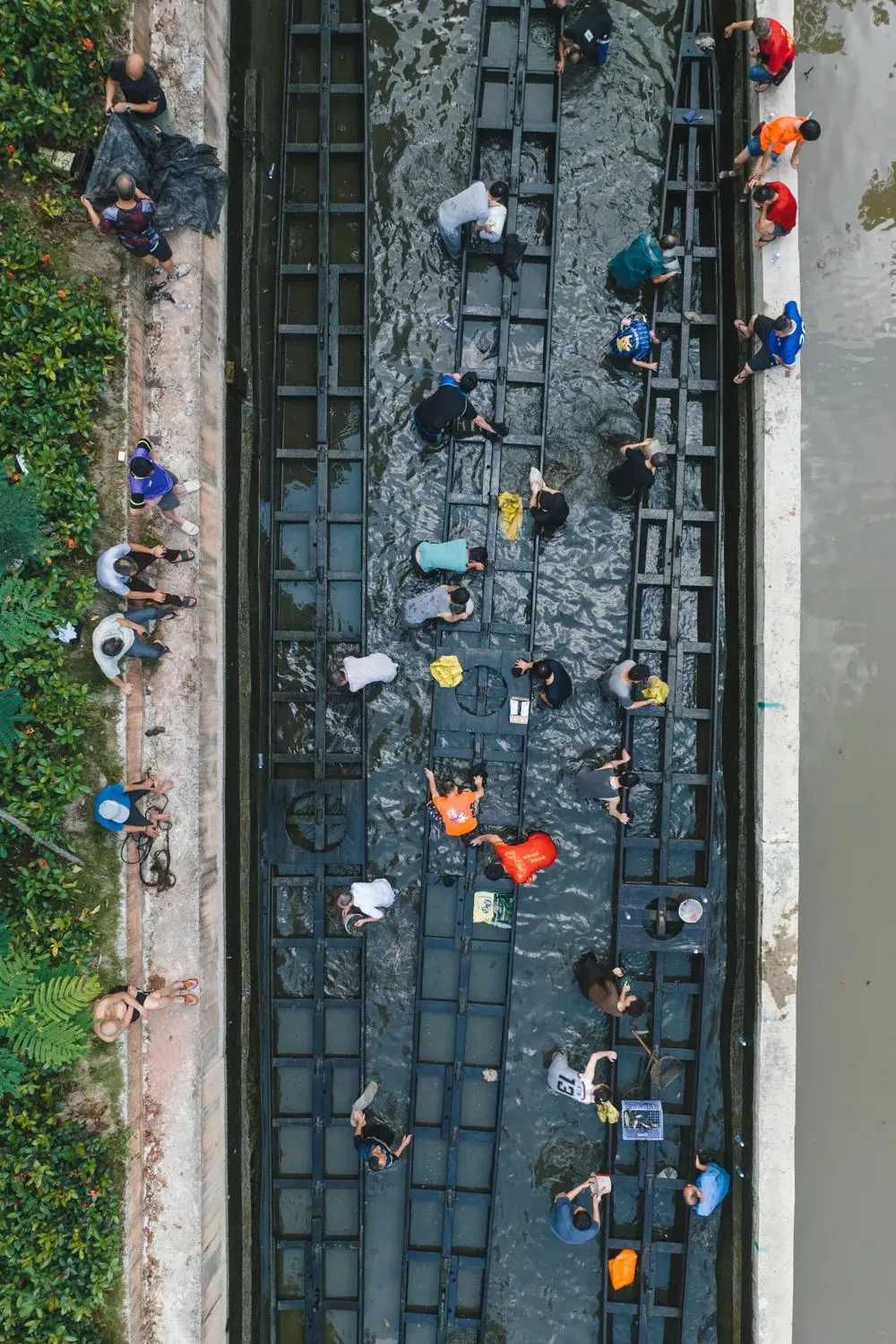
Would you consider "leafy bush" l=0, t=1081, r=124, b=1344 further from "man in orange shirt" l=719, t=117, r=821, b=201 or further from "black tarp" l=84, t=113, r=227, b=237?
"man in orange shirt" l=719, t=117, r=821, b=201

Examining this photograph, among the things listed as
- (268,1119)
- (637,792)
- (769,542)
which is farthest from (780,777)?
(268,1119)

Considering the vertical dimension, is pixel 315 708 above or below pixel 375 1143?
above

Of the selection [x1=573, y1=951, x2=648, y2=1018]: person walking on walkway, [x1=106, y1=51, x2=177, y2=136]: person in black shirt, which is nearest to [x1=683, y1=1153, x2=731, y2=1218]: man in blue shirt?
[x1=573, y1=951, x2=648, y2=1018]: person walking on walkway

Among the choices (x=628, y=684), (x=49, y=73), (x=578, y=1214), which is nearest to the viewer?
(x=49, y=73)

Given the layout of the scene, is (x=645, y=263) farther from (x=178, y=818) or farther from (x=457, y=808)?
(x=178, y=818)

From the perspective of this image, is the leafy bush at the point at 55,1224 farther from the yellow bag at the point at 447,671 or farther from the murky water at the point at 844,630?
the murky water at the point at 844,630

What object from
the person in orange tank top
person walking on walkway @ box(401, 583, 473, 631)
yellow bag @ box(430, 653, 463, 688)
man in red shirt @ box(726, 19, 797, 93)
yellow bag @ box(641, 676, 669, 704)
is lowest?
the person in orange tank top

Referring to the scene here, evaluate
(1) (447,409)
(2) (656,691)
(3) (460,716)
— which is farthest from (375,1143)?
(1) (447,409)
